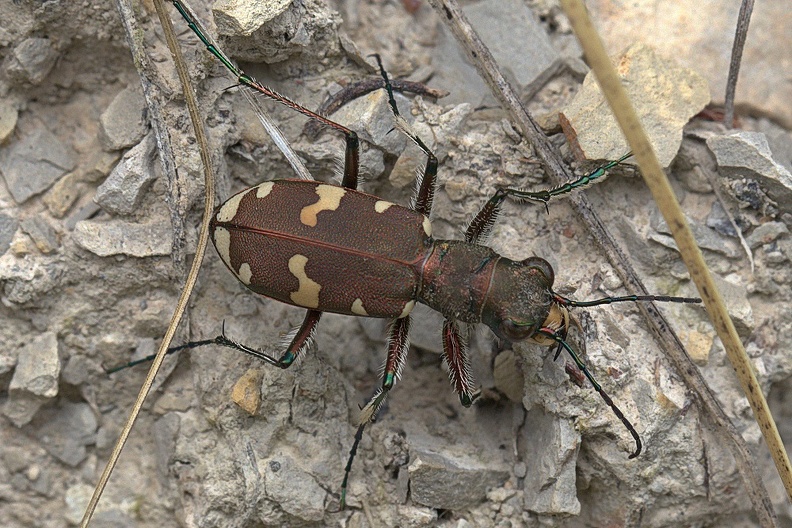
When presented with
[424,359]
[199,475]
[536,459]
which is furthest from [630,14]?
[199,475]

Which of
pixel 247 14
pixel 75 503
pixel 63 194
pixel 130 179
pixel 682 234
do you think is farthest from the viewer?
pixel 75 503

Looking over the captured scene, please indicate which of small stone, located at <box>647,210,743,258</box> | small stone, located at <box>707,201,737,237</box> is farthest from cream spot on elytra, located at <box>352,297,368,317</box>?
small stone, located at <box>707,201,737,237</box>

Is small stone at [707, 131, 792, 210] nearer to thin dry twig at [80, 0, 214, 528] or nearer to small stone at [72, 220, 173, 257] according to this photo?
thin dry twig at [80, 0, 214, 528]

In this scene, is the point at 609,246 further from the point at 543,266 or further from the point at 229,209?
the point at 229,209

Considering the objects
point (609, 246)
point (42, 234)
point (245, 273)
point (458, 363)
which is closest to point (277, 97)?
point (245, 273)

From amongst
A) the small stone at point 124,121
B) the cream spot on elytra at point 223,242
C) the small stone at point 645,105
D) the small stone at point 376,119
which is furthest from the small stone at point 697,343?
the small stone at point 124,121

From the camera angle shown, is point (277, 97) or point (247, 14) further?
point (277, 97)
